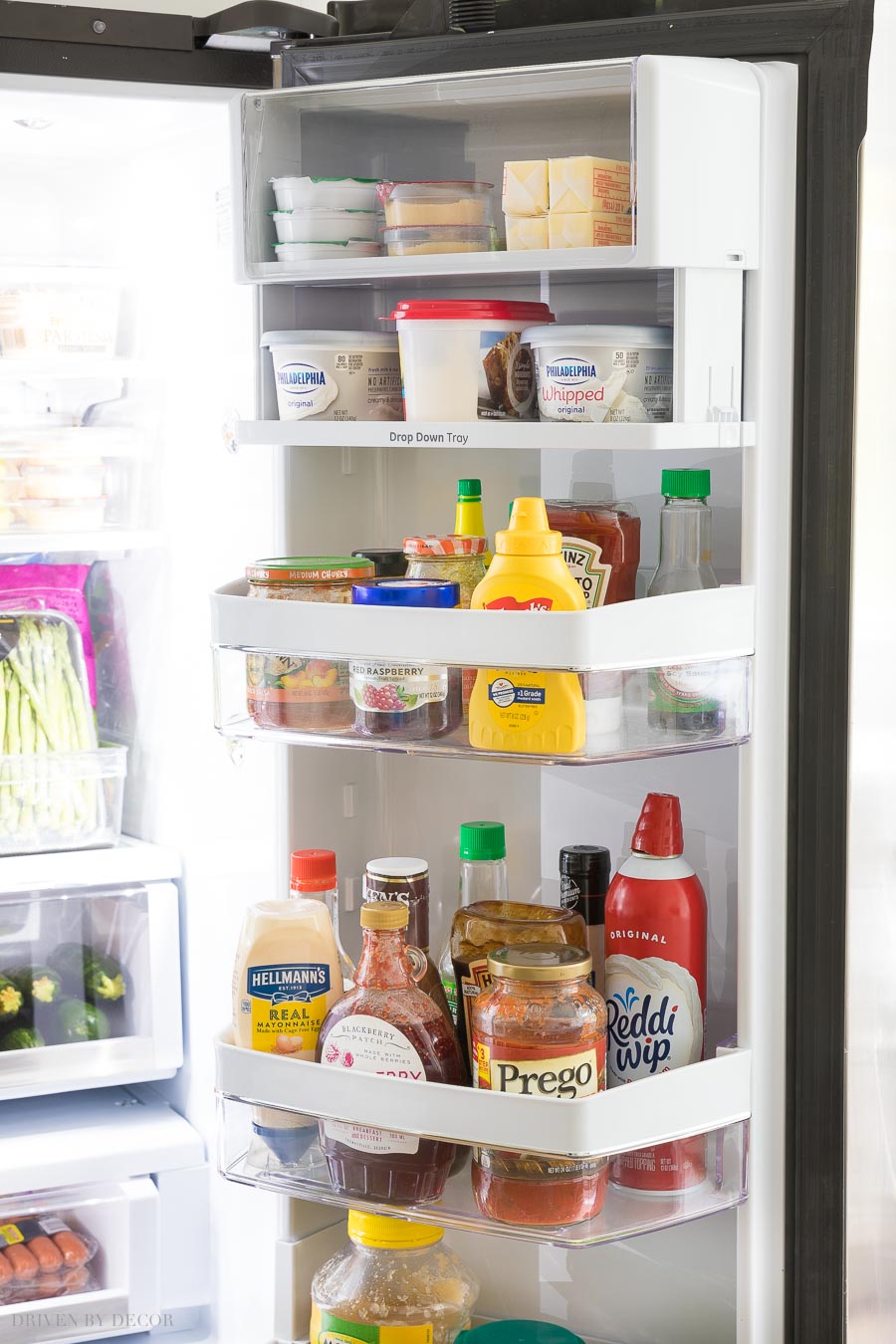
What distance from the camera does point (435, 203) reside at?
1254mm

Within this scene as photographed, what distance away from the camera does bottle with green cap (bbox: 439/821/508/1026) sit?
4.35 feet

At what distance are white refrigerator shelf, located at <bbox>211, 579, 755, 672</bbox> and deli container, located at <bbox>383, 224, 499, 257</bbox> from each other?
0.33 m

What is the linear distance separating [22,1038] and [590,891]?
93cm

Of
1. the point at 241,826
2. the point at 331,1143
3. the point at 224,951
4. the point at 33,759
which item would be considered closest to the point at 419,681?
the point at 331,1143

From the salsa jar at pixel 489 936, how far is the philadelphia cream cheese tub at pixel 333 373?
1.60 feet

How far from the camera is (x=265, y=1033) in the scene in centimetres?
130

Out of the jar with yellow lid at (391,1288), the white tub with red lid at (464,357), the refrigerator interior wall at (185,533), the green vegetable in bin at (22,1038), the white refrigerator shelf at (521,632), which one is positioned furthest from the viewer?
the green vegetable in bin at (22,1038)

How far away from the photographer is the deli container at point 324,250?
1.29 m

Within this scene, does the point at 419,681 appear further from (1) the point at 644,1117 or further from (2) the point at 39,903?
(2) the point at 39,903

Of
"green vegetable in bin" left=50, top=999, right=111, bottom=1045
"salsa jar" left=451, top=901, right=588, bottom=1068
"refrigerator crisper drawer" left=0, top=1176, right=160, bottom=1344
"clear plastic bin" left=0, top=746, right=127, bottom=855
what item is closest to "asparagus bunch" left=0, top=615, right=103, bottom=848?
"clear plastic bin" left=0, top=746, right=127, bottom=855

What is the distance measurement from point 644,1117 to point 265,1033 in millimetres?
358

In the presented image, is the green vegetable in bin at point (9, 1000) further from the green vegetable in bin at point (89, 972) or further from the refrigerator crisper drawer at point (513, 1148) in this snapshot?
the refrigerator crisper drawer at point (513, 1148)

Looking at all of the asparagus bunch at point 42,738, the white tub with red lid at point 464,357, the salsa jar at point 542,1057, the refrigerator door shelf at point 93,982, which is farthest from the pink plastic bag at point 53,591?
the salsa jar at point 542,1057

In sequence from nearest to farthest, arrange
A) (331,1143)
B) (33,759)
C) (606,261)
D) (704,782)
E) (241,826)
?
(606,261)
(331,1143)
(704,782)
(241,826)
(33,759)
